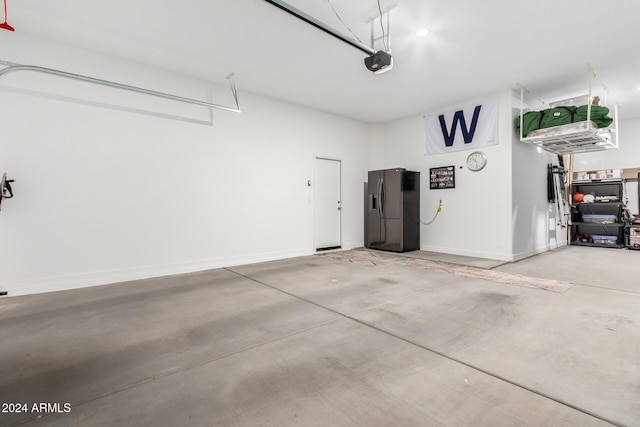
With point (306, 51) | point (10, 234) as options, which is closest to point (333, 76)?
point (306, 51)

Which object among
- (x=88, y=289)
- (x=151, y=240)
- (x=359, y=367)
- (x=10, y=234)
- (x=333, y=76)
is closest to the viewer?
(x=359, y=367)

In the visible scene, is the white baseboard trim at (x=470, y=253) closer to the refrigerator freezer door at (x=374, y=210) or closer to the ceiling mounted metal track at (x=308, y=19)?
the refrigerator freezer door at (x=374, y=210)

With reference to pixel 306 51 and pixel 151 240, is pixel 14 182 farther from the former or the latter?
pixel 306 51

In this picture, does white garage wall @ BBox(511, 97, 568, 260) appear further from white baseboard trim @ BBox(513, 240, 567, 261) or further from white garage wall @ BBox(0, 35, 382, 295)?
white garage wall @ BBox(0, 35, 382, 295)

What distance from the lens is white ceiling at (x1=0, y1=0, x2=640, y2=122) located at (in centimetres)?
322

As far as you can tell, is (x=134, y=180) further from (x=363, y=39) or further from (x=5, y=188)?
(x=363, y=39)

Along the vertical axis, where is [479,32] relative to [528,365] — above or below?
above

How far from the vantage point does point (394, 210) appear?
673 cm

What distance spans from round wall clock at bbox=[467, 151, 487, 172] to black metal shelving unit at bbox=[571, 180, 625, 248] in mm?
4105

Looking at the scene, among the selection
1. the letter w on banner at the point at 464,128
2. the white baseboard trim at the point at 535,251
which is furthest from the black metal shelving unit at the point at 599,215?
the letter w on banner at the point at 464,128

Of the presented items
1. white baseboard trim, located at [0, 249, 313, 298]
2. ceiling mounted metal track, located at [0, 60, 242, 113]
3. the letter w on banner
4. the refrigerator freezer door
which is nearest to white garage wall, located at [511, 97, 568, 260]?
the letter w on banner

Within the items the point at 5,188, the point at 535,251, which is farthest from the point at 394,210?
the point at 5,188

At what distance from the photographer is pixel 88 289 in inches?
154

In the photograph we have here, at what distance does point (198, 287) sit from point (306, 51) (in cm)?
362
